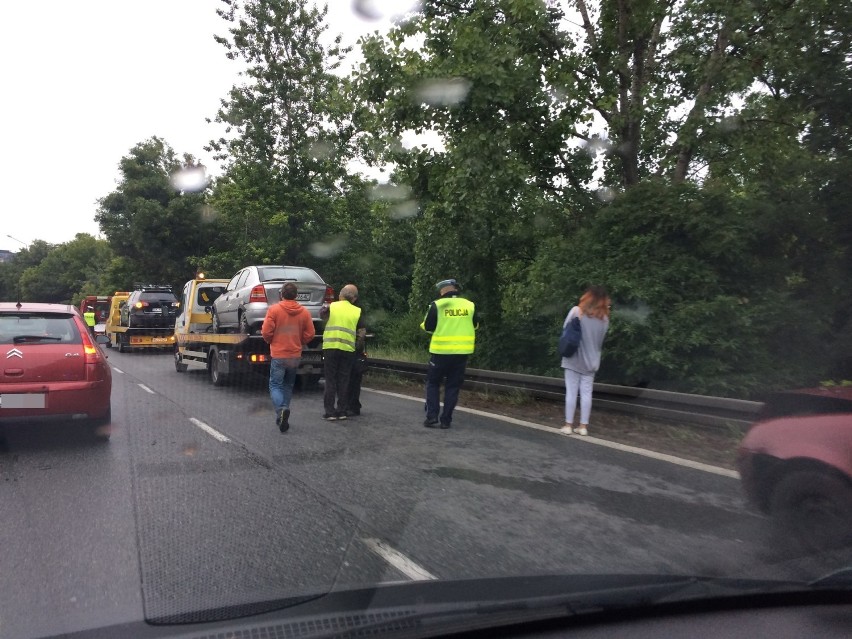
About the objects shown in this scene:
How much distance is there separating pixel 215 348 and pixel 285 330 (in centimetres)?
549

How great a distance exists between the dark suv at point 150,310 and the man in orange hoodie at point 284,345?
16194 mm

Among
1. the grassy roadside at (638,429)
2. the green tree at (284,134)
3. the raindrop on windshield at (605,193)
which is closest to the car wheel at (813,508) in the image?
the grassy roadside at (638,429)

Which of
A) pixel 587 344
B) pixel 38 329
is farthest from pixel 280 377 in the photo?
pixel 587 344

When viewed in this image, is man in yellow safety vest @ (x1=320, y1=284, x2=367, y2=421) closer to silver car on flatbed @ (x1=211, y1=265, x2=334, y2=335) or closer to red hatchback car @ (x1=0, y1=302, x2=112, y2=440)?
red hatchback car @ (x1=0, y1=302, x2=112, y2=440)

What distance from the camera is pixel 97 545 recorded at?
4.39 meters

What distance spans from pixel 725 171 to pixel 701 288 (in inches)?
156

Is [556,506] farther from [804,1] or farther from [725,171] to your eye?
[725,171]

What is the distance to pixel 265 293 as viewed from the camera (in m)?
12.2

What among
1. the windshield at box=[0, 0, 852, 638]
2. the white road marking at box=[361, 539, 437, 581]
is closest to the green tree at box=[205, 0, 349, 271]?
the windshield at box=[0, 0, 852, 638]

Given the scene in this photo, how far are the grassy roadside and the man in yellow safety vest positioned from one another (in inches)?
87.7

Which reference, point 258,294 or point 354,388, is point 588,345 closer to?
point 354,388

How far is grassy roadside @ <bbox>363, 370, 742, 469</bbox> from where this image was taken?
288 inches

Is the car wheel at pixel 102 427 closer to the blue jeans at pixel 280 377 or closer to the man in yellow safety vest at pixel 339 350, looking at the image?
the blue jeans at pixel 280 377

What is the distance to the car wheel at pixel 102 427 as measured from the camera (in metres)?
7.85
